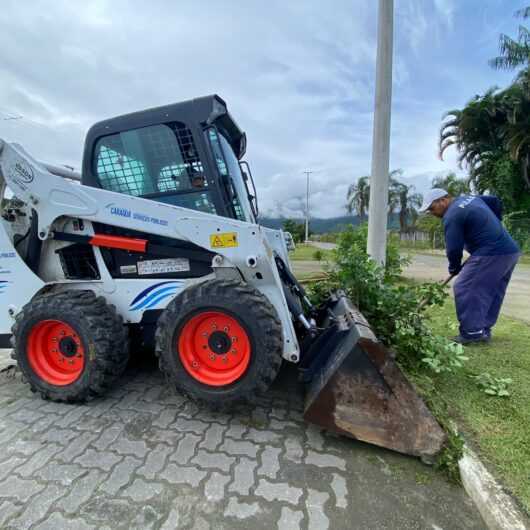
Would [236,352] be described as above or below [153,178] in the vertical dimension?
below

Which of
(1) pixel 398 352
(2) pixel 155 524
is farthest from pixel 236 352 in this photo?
(1) pixel 398 352

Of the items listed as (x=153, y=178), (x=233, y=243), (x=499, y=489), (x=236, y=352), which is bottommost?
(x=499, y=489)

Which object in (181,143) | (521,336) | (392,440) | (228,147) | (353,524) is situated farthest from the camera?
(521,336)

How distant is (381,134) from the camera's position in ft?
15.4

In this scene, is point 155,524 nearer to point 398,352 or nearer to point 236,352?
point 236,352

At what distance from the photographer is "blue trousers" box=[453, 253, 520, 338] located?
10.4ft

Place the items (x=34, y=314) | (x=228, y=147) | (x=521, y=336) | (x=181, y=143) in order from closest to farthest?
(x=34, y=314), (x=181, y=143), (x=228, y=147), (x=521, y=336)

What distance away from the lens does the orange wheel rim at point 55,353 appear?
95.9 inches

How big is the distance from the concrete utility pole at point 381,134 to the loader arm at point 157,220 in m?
3.18

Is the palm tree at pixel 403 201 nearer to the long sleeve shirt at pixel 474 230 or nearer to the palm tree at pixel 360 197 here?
the palm tree at pixel 360 197

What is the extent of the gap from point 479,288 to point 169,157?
329 centimetres

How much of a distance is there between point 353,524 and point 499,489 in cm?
74

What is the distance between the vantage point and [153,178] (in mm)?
2600

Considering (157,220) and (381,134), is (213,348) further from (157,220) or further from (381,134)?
(381,134)
